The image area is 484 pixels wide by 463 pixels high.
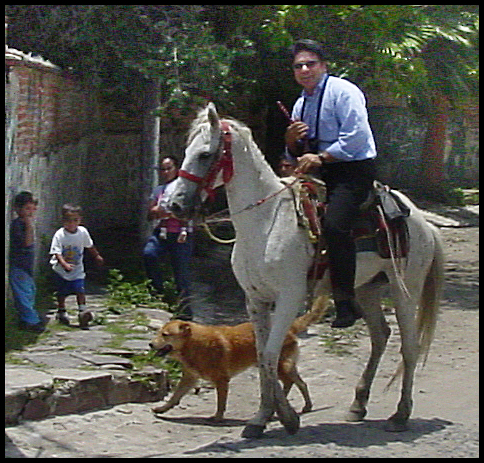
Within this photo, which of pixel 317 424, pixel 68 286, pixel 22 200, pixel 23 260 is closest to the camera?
pixel 317 424

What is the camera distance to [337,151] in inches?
288

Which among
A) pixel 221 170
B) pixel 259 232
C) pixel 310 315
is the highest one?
pixel 221 170

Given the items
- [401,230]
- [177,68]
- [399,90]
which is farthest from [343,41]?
[401,230]

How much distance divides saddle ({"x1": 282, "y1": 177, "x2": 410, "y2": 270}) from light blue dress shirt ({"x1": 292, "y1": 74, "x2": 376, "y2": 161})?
1.06 ft

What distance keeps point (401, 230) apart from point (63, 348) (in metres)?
3.05

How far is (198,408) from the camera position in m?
8.55

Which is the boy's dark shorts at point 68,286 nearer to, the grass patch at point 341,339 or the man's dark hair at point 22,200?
the man's dark hair at point 22,200

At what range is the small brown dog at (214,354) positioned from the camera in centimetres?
801

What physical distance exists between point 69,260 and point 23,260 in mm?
657

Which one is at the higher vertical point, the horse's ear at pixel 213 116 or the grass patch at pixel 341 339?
the horse's ear at pixel 213 116

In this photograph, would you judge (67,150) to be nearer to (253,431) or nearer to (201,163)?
(201,163)

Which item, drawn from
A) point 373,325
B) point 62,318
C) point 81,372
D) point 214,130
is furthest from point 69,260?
point 214,130

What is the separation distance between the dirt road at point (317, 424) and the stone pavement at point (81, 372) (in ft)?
0.34

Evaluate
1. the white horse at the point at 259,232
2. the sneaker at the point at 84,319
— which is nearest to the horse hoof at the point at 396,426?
the white horse at the point at 259,232
